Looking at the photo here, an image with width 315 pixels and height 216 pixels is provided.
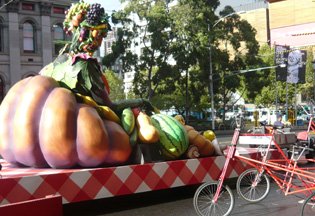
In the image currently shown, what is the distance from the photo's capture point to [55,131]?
6.65m

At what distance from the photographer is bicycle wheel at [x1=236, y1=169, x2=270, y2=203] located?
7238 mm

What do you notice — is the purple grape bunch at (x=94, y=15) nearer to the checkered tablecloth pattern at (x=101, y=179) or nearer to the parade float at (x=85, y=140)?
the parade float at (x=85, y=140)

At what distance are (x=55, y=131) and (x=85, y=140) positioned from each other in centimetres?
45

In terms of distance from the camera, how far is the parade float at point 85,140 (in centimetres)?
653

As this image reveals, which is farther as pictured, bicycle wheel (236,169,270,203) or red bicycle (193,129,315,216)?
bicycle wheel (236,169,270,203)

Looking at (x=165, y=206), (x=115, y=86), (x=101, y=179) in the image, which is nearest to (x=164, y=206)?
(x=165, y=206)

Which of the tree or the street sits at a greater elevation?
the tree

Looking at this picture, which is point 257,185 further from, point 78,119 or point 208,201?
point 78,119

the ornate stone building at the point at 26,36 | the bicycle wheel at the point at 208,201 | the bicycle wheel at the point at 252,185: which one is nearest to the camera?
the bicycle wheel at the point at 208,201

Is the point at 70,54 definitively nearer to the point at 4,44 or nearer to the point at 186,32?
the point at 186,32

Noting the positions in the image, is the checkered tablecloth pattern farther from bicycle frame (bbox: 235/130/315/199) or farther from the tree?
the tree

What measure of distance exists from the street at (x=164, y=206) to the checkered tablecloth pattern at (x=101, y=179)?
370 millimetres

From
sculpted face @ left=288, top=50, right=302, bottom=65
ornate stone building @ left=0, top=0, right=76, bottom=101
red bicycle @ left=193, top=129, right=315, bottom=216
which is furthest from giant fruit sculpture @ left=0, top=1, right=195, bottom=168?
sculpted face @ left=288, top=50, right=302, bottom=65

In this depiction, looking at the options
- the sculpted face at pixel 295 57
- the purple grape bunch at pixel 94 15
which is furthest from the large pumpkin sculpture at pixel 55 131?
the sculpted face at pixel 295 57
